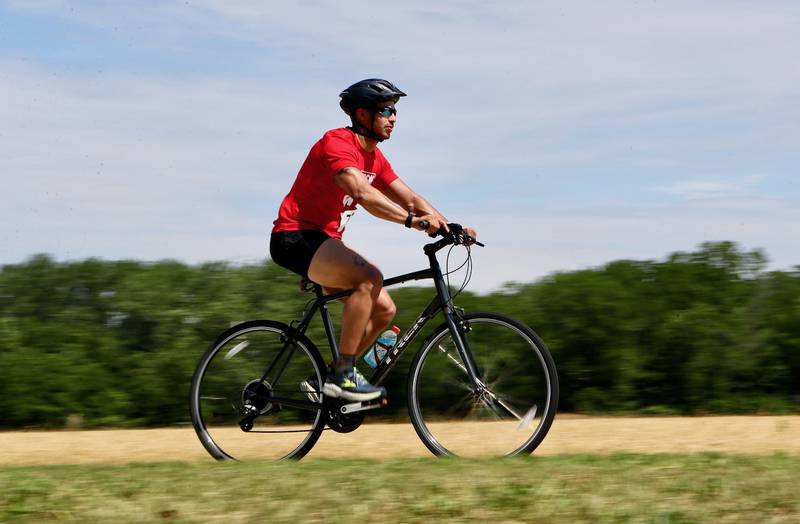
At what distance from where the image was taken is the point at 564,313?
32.6 ft

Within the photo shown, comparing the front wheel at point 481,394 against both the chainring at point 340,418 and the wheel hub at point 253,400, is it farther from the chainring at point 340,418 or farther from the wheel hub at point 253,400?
the wheel hub at point 253,400

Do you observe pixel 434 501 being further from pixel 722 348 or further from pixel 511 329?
pixel 722 348

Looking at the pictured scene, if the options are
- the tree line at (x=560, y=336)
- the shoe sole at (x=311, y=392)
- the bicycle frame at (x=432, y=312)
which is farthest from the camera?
the tree line at (x=560, y=336)

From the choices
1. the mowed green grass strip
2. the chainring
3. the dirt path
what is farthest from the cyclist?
the mowed green grass strip

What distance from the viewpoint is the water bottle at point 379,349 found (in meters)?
6.72

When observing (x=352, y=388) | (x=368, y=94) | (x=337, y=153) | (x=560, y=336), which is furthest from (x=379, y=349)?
(x=560, y=336)

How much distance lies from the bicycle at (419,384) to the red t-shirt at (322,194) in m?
0.46

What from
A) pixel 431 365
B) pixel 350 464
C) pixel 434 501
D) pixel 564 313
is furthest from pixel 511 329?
pixel 564 313

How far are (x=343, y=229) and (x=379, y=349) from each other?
74 centimetres

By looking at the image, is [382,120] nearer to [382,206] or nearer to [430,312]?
[382,206]

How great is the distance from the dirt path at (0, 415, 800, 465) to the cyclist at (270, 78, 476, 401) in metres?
0.73

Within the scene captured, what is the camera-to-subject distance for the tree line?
966 cm

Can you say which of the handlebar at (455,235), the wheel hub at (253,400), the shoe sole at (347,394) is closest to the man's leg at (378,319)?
the shoe sole at (347,394)

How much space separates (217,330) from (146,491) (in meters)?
4.83
